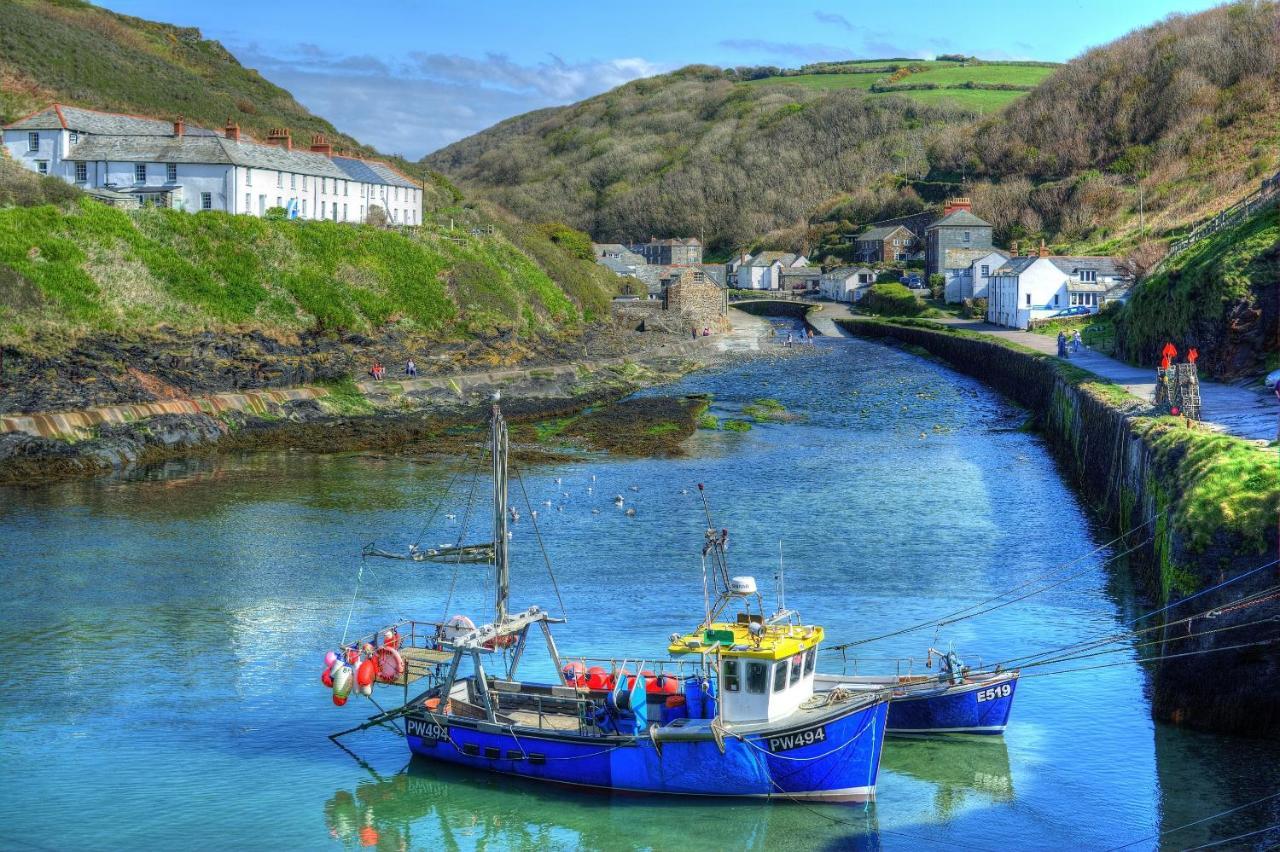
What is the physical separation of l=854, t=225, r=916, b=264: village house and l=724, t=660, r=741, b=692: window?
11161 centimetres

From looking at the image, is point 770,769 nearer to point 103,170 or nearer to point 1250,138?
point 103,170

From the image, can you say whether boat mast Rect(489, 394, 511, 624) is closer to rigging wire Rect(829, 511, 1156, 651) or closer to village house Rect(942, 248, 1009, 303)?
rigging wire Rect(829, 511, 1156, 651)

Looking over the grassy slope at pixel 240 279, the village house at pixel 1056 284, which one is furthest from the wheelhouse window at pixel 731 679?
the village house at pixel 1056 284

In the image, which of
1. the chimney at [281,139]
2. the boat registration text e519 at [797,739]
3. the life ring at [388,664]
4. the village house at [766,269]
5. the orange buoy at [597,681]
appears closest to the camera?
the boat registration text e519 at [797,739]

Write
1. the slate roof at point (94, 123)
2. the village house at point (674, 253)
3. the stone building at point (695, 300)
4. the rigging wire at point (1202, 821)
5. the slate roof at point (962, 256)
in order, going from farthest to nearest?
the village house at point (674, 253)
the slate roof at point (962, 256)
the stone building at point (695, 300)
the slate roof at point (94, 123)
the rigging wire at point (1202, 821)

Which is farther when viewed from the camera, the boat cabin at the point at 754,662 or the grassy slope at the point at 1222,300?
the grassy slope at the point at 1222,300

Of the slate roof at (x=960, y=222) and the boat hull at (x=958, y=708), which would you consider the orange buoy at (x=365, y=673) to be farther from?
the slate roof at (x=960, y=222)

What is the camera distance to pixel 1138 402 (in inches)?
1499

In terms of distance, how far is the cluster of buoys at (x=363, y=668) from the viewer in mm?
21078

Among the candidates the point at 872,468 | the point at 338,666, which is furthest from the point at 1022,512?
the point at 338,666

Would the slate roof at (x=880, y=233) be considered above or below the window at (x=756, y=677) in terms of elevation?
above

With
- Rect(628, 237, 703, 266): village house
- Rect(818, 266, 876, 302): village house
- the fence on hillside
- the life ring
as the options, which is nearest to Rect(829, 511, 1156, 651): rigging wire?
the life ring

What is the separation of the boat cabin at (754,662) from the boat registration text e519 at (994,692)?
3.39 meters

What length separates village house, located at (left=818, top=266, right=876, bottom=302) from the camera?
123 metres
